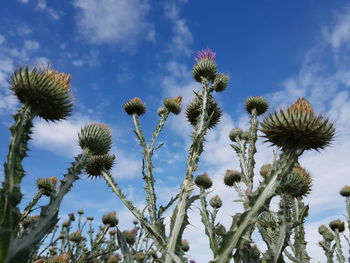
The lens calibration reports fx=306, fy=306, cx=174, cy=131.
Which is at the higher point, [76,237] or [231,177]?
[231,177]

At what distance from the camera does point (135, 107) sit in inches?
375

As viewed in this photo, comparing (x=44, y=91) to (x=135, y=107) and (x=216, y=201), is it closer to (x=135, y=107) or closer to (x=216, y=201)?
(x=135, y=107)

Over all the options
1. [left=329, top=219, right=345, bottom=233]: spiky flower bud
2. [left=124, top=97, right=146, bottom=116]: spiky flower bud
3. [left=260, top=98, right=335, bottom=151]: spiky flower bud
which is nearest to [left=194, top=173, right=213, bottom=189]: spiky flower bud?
[left=124, top=97, right=146, bottom=116]: spiky flower bud

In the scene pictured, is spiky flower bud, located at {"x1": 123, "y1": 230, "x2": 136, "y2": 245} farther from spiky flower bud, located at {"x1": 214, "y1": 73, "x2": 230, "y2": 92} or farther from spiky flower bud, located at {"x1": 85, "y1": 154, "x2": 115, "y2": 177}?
spiky flower bud, located at {"x1": 214, "y1": 73, "x2": 230, "y2": 92}

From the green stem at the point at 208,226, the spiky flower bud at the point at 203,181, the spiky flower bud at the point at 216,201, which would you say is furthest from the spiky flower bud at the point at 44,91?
the spiky flower bud at the point at 216,201

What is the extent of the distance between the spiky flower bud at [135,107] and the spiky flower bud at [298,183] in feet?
16.1

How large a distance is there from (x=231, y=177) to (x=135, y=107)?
4793mm

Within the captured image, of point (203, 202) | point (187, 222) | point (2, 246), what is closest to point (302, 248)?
point (203, 202)

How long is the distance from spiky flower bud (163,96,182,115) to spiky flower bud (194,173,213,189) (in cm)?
358

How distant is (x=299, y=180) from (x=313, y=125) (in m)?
2.75

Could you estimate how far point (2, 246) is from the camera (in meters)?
3.21

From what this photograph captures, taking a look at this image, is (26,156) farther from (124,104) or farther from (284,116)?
(124,104)

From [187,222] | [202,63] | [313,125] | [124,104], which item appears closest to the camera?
[313,125]

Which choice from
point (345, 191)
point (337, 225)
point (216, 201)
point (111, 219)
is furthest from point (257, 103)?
point (337, 225)
